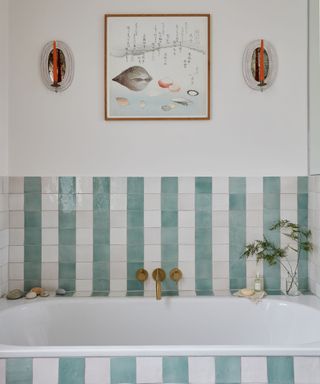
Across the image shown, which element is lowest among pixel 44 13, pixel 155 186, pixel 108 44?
pixel 155 186

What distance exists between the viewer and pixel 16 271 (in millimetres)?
2404

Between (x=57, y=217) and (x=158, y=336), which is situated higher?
(x=57, y=217)

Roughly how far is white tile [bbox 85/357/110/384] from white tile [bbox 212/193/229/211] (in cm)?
119

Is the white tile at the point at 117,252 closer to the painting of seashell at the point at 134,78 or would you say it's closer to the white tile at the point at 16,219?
the white tile at the point at 16,219

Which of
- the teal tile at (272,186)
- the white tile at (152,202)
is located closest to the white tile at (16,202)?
the white tile at (152,202)

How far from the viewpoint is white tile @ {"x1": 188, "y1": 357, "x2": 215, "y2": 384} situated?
5.07ft

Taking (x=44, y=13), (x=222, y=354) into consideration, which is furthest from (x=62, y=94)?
(x=222, y=354)

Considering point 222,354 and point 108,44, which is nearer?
point 222,354

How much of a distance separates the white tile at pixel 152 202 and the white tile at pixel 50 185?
1.90 feet

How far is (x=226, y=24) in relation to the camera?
7.85 ft

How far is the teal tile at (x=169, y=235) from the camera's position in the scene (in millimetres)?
2410

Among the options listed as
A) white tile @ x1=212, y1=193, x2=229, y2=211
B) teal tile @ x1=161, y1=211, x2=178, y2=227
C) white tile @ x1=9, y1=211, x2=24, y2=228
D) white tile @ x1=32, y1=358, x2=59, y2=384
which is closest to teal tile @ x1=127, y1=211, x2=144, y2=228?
teal tile @ x1=161, y1=211, x2=178, y2=227

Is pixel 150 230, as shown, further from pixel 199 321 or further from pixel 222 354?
pixel 222 354

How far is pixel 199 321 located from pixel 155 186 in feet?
2.89
